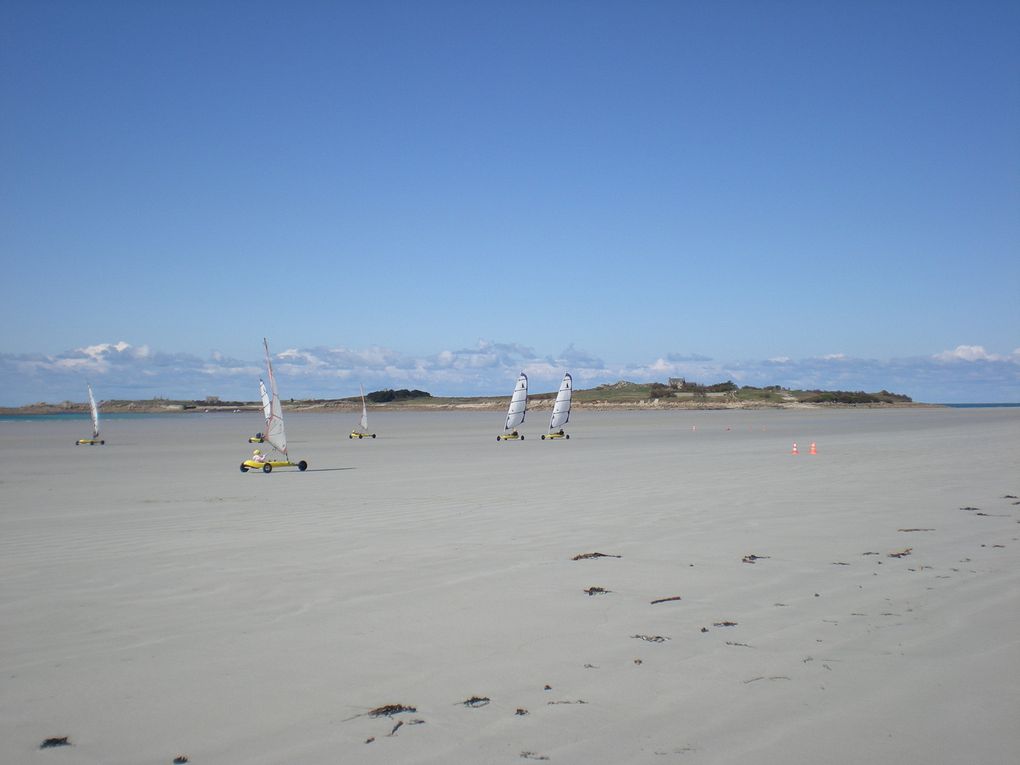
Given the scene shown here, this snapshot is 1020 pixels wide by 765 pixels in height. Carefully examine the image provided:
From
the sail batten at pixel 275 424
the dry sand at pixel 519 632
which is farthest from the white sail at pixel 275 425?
the dry sand at pixel 519 632

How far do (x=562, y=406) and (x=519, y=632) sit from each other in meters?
42.5

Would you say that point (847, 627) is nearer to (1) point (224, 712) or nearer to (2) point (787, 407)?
(1) point (224, 712)

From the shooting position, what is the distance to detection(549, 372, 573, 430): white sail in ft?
157

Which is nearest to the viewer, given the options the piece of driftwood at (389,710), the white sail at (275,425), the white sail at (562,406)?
the piece of driftwood at (389,710)

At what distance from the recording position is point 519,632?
653 centimetres

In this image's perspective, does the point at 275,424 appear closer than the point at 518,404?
Yes

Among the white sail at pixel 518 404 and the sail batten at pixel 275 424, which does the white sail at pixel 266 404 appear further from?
the white sail at pixel 518 404

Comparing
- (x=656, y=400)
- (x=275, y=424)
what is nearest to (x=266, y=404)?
(x=275, y=424)

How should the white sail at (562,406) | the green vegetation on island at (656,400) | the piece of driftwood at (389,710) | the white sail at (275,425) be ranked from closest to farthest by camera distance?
the piece of driftwood at (389,710) < the white sail at (275,425) < the white sail at (562,406) < the green vegetation on island at (656,400)

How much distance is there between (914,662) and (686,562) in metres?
3.62

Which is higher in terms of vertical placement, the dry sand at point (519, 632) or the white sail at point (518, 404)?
the white sail at point (518, 404)

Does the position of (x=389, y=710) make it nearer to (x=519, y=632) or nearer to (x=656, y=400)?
(x=519, y=632)

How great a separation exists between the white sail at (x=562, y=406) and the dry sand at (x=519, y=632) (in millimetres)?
33212

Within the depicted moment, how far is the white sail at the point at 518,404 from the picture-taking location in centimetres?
4881
